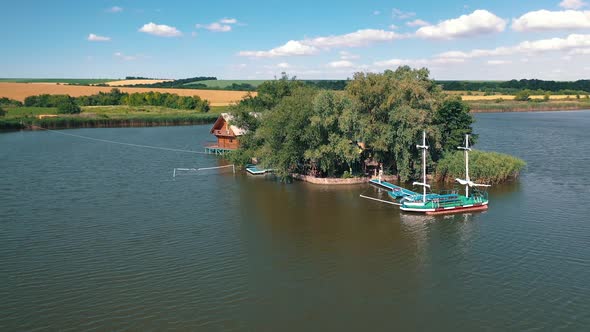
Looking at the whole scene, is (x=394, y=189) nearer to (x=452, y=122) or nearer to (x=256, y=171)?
(x=452, y=122)

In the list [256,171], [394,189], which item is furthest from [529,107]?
[394,189]

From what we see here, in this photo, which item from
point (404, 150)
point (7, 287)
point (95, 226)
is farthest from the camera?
point (404, 150)

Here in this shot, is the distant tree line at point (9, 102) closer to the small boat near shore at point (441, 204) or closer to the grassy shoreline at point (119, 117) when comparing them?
the grassy shoreline at point (119, 117)

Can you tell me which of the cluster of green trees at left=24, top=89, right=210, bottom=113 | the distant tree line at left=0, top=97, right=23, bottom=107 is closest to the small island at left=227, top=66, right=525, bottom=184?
the cluster of green trees at left=24, top=89, right=210, bottom=113

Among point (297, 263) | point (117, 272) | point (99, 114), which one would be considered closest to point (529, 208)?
point (297, 263)

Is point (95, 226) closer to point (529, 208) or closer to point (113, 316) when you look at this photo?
point (113, 316)

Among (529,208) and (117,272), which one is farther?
(529,208)
